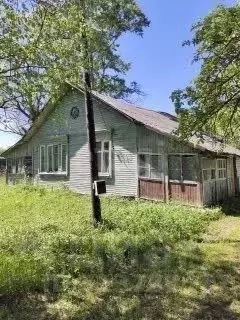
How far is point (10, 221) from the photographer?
1645 centimetres

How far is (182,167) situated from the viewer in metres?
21.1

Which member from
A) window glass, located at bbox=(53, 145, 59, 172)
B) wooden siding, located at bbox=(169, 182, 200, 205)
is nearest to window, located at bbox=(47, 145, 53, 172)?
window glass, located at bbox=(53, 145, 59, 172)

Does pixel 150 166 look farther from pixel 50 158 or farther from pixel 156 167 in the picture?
pixel 50 158

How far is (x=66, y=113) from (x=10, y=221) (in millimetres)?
12435

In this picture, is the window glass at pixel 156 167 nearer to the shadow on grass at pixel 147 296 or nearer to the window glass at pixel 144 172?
the window glass at pixel 144 172

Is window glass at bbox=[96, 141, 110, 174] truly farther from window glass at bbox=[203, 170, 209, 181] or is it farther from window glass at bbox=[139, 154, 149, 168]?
window glass at bbox=[203, 170, 209, 181]

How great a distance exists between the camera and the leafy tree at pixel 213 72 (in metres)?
10.4

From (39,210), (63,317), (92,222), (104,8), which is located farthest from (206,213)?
(63,317)

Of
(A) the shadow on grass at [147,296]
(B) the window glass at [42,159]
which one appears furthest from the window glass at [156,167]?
(A) the shadow on grass at [147,296]

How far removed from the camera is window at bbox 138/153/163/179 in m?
22.2

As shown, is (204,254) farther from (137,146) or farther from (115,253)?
(137,146)

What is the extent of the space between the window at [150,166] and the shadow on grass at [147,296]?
11.9 meters

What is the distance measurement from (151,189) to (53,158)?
9649 millimetres

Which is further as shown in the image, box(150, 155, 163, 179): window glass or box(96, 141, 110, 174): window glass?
box(96, 141, 110, 174): window glass
